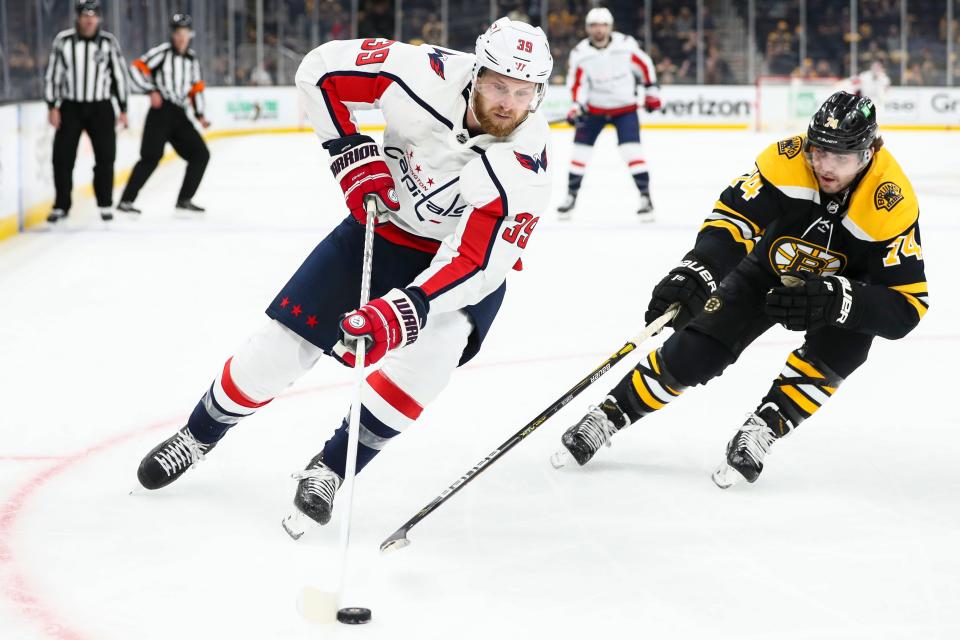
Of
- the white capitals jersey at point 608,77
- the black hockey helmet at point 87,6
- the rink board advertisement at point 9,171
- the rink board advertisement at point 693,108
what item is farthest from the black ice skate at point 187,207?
the rink board advertisement at point 693,108

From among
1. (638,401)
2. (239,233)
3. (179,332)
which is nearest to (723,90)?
(239,233)

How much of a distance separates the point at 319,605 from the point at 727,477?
1198mm

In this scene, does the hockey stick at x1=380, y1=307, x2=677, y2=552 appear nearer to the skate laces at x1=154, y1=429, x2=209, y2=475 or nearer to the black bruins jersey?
the black bruins jersey

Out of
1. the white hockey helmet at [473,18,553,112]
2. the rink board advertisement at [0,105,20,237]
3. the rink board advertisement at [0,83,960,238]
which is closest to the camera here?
the white hockey helmet at [473,18,553,112]

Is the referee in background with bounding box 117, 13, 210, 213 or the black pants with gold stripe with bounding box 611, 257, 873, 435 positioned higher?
the referee in background with bounding box 117, 13, 210, 213

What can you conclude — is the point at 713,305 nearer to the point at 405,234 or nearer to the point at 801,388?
the point at 801,388

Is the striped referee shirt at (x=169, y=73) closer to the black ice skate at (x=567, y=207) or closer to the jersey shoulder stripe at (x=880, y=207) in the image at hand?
the black ice skate at (x=567, y=207)

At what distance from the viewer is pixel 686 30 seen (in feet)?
59.2

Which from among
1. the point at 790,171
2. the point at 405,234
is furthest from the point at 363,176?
the point at 790,171

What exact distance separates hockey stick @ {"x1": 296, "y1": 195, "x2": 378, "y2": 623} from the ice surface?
0.04 metres

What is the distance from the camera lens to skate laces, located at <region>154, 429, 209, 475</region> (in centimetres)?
274

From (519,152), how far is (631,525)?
0.86m

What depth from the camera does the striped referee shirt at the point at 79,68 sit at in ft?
22.9

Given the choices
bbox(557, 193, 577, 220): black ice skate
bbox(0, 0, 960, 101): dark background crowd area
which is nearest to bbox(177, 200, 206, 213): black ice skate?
bbox(557, 193, 577, 220): black ice skate
